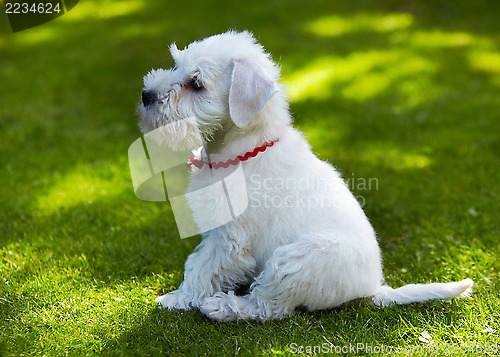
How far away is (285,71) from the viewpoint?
972 centimetres

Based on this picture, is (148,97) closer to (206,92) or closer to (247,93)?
(206,92)

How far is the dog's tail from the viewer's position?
3984 millimetres

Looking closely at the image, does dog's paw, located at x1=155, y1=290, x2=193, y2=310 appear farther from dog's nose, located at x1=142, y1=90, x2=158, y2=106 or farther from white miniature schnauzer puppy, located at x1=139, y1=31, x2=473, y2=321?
dog's nose, located at x1=142, y1=90, x2=158, y2=106

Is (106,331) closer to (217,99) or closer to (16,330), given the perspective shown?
(16,330)

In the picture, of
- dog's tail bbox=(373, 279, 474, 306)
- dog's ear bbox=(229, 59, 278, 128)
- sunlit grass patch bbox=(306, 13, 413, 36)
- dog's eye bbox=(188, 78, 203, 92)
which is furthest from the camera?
sunlit grass patch bbox=(306, 13, 413, 36)

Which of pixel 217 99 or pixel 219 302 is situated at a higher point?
pixel 217 99

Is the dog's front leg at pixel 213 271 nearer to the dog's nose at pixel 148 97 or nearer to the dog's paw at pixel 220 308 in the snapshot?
the dog's paw at pixel 220 308

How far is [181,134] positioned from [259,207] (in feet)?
2.29

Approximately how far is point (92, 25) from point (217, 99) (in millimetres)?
9324

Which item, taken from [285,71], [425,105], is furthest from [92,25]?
[425,105]

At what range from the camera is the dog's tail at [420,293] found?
3984 millimetres

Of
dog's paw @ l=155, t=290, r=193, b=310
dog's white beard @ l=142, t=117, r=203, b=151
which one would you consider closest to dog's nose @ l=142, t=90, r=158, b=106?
dog's white beard @ l=142, t=117, r=203, b=151

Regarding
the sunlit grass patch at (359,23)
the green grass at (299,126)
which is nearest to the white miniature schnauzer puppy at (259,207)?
the green grass at (299,126)

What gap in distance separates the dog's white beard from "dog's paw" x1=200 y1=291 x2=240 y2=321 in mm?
1017
